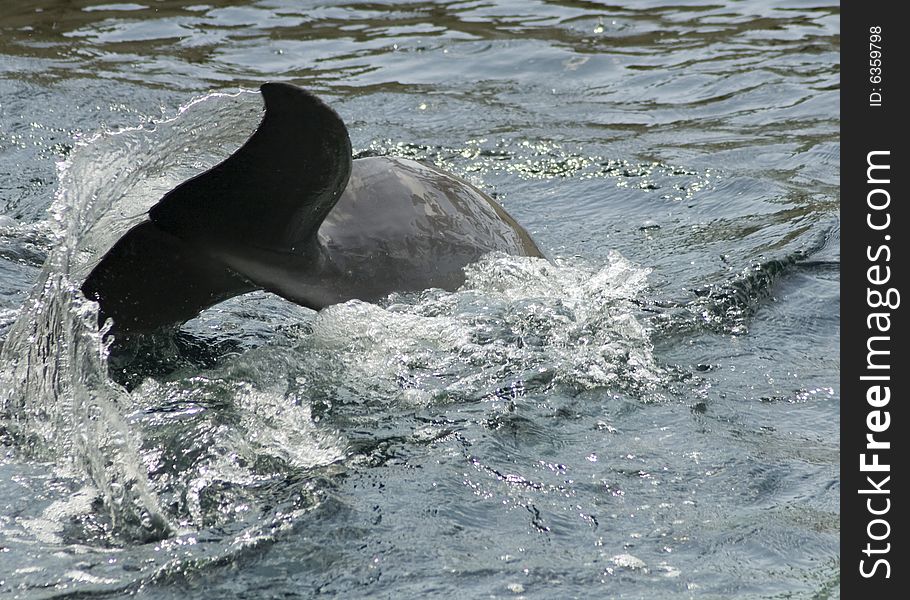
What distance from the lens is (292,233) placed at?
12.6ft

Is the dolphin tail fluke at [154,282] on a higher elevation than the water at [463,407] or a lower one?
higher

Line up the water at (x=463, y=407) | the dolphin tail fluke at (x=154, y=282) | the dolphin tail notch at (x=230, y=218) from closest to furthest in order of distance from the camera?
the water at (x=463, y=407), the dolphin tail notch at (x=230, y=218), the dolphin tail fluke at (x=154, y=282)

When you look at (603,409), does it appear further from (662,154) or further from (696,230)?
(662,154)

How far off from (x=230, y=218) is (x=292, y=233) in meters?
0.21

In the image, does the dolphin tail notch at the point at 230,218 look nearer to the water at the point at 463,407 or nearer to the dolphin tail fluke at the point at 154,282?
the dolphin tail fluke at the point at 154,282

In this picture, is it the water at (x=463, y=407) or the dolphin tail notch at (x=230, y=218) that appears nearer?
the water at (x=463, y=407)

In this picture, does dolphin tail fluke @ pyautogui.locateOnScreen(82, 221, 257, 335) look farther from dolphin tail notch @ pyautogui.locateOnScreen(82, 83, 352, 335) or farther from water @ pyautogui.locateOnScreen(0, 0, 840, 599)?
water @ pyautogui.locateOnScreen(0, 0, 840, 599)

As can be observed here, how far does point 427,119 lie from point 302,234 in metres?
4.02
